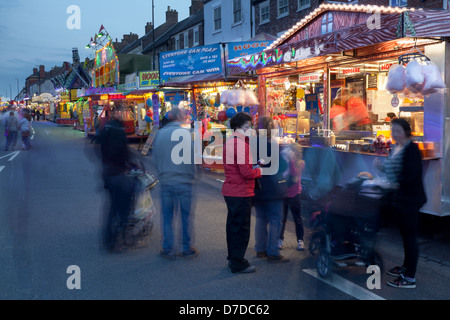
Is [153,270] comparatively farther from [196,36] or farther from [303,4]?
[196,36]

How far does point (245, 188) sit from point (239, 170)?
234mm

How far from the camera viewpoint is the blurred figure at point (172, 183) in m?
5.52

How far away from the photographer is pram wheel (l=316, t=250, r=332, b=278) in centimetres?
472

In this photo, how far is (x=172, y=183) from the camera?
18.2 ft

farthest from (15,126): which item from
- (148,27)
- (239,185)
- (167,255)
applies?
(148,27)

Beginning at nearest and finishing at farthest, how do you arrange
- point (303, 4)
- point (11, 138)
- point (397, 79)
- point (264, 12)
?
point (397, 79)
point (303, 4)
point (11, 138)
point (264, 12)

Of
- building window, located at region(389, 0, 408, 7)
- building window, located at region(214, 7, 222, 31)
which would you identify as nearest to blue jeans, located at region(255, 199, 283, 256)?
building window, located at region(389, 0, 408, 7)

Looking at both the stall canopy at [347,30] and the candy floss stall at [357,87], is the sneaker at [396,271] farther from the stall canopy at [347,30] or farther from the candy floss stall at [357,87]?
the stall canopy at [347,30]

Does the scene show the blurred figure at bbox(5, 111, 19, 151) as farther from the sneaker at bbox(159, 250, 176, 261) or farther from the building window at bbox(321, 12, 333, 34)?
the sneaker at bbox(159, 250, 176, 261)

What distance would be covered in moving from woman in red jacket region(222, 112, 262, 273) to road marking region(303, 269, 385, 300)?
85 cm

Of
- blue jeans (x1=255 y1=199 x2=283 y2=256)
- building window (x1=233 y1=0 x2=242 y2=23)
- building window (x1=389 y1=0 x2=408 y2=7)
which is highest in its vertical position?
building window (x1=233 y1=0 x2=242 y2=23)

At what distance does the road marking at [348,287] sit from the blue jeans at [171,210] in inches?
64.4

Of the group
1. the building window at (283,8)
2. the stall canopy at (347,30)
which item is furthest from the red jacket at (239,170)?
the building window at (283,8)
